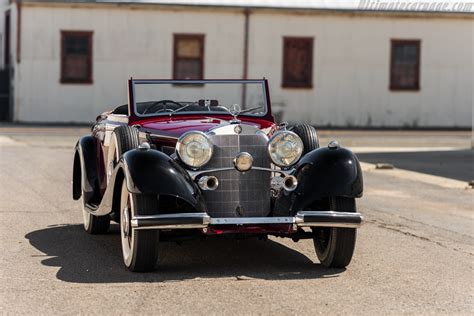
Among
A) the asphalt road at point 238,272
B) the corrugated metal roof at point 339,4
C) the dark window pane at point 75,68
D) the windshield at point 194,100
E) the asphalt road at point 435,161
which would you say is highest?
the corrugated metal roof at point 339,4

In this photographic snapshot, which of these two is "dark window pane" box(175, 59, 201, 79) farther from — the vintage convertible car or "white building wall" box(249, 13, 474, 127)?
the vintage convertible car

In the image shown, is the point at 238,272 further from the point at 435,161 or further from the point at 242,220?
the point at 435,161

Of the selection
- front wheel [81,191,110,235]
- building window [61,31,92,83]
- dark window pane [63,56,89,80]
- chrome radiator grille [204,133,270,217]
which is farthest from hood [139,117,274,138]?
dark window pane [63,56,89,80]

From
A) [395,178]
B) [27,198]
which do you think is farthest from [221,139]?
[395,178]

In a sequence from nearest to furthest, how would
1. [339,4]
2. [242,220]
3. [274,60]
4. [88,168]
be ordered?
[242,220] < [88,168] < [274,60] < [339,4]

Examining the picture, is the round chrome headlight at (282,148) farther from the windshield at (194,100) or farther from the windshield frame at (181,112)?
the windshield frame at (181,112)

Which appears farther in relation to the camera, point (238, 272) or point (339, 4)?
point (339, 4)

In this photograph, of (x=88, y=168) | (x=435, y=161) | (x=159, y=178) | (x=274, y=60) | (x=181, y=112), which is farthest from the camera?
(x=274, y=60)

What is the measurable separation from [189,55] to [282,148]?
95.3ft

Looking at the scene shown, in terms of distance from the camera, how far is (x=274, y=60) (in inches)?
1495

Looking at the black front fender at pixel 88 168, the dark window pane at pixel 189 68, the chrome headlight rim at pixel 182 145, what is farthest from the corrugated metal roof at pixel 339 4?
the chrome headlight rim at pixel 182 145

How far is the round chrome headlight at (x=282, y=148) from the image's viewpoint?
8758 mm

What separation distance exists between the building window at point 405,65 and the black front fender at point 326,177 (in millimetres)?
30634

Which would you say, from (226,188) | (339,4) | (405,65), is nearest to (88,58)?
(339,4)
